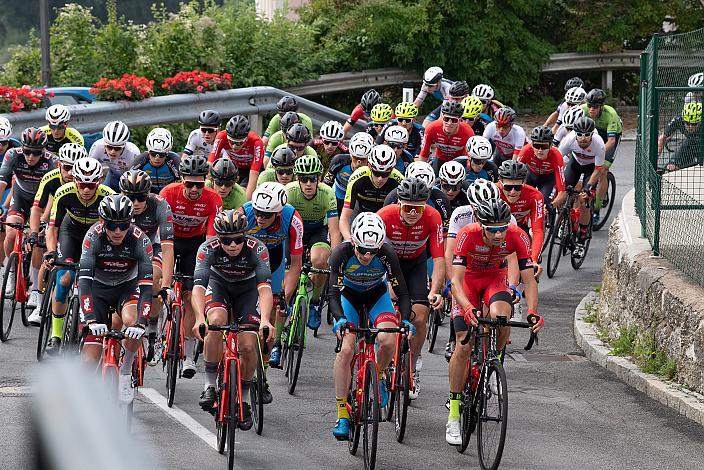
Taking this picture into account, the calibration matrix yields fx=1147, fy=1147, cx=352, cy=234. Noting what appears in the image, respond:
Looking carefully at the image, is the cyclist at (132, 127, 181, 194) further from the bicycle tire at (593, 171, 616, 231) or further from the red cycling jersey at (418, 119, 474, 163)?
the bicycle tire at (593, 171, 616, 231)

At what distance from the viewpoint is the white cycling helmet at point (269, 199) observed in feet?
29.3

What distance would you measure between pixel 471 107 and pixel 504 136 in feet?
2.74

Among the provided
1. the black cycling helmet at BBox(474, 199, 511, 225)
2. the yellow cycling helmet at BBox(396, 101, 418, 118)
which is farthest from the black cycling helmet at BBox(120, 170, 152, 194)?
the yellow cycling helmet at BBox(396, 101, 418, 118)

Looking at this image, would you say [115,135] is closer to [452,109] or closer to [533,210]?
[533,210]

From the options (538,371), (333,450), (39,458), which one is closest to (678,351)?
(538,371)

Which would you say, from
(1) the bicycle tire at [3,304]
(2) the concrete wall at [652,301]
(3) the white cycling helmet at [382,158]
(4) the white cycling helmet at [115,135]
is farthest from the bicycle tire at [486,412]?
(4) the white cycling helmet at [115,135]

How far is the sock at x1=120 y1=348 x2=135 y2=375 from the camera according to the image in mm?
8047

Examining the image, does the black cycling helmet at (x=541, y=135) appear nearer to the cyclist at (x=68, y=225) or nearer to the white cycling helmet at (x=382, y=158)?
the white cycling helmet at (x=382, y=158)

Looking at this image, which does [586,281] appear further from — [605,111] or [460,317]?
[460,317]

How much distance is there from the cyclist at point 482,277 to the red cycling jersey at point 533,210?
72.5 inches

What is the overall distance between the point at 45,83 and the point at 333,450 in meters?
13.5

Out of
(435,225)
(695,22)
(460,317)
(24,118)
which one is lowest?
(460,317)

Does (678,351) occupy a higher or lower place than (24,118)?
lower

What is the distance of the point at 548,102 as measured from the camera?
24.6m
